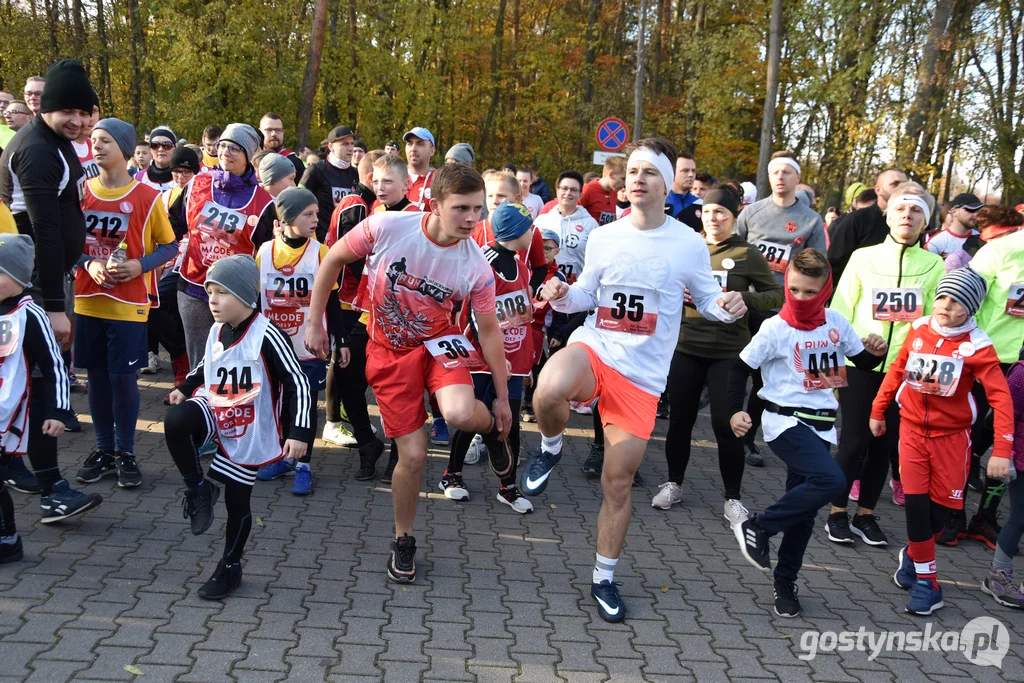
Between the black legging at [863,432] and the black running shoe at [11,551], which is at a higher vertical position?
the black legging at [863,432]

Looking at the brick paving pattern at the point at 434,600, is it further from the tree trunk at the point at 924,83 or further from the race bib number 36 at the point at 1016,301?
the tree trunk at the point at 924,83

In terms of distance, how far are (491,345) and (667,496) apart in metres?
2.13

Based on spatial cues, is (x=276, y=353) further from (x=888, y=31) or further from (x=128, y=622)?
(x=888, y=31)

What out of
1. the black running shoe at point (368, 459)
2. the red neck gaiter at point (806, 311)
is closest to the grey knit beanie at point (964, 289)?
the red neck gaiter at point (806, 311)

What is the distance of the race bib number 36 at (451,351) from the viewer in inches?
173

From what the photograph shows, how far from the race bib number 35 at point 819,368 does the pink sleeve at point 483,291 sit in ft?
5.46

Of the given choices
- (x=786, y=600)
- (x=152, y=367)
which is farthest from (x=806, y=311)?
(x=152, y=367)

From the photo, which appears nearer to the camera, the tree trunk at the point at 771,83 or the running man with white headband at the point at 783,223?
the running man with white headband at the point at 783,223

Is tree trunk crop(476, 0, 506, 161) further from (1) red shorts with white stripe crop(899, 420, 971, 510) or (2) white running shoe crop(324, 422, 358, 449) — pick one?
(1) red shorts with white stripe crop(899, 420, 971, 510)

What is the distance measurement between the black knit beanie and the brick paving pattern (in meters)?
2.27

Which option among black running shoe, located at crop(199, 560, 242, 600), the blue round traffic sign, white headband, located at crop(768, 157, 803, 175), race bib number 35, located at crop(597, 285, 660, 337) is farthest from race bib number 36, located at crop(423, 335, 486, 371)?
the blue round traffic sign

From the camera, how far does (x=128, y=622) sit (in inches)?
151

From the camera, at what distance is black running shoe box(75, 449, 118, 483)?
5.51 metres

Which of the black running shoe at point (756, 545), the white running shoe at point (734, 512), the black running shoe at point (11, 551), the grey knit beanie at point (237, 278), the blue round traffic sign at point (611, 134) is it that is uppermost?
the blue round traffic sign at point (611, 134)
